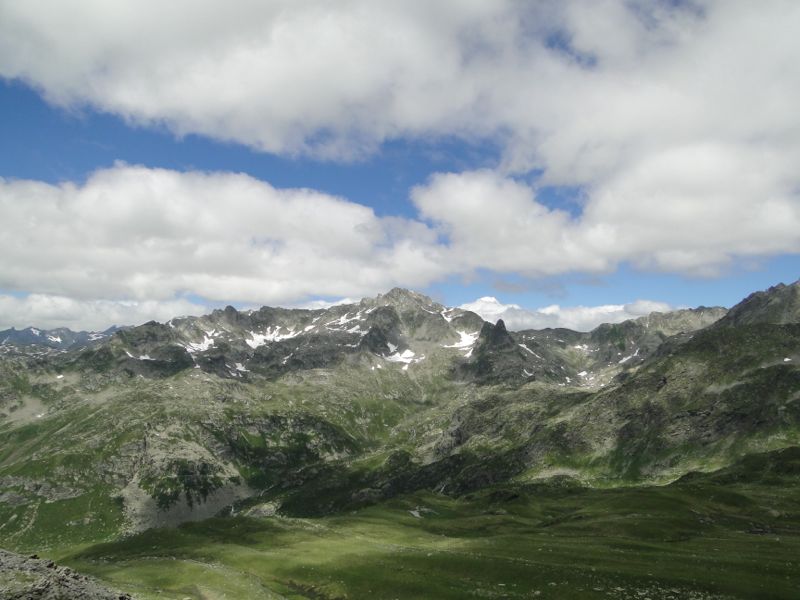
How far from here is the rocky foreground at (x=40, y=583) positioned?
105ft

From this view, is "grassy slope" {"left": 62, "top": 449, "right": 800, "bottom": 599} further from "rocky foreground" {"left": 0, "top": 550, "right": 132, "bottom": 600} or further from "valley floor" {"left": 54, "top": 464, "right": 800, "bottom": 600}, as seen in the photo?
Answer: "rocky foreground" {"left": 0, "top": 550, "right": 132, "bottom": 600}

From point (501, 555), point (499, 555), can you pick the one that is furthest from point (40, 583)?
point (501, 555)

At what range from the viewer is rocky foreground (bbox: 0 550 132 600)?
3212 centimetres

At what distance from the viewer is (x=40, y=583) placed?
33.0 meters

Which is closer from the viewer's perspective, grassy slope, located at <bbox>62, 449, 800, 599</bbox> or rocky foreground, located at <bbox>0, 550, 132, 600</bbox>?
rocky foreground, located at <bbox>0, 550, 132, 600</bbox>

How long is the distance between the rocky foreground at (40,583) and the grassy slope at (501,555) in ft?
100

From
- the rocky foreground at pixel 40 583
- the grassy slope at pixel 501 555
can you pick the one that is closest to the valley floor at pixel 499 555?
the grassy slope at pixel 501 555

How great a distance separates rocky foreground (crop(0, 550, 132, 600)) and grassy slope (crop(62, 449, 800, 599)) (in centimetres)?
3053

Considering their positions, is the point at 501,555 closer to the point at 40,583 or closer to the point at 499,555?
the point at 499,555

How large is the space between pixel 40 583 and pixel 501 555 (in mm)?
64899

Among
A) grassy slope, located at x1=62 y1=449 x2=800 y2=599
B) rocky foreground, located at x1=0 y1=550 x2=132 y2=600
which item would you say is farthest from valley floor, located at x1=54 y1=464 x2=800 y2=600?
rocky foreground, located at x1=0 y1=550 x2=132 y2=600

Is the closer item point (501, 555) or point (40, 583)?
point (40, 583)

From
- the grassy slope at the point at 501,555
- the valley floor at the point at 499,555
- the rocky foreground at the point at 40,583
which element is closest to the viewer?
the rocky foreground at the point at 40,583

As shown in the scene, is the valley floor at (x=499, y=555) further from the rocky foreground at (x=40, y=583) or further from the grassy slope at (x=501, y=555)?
the rocky foreground at (x=40, y=583)
